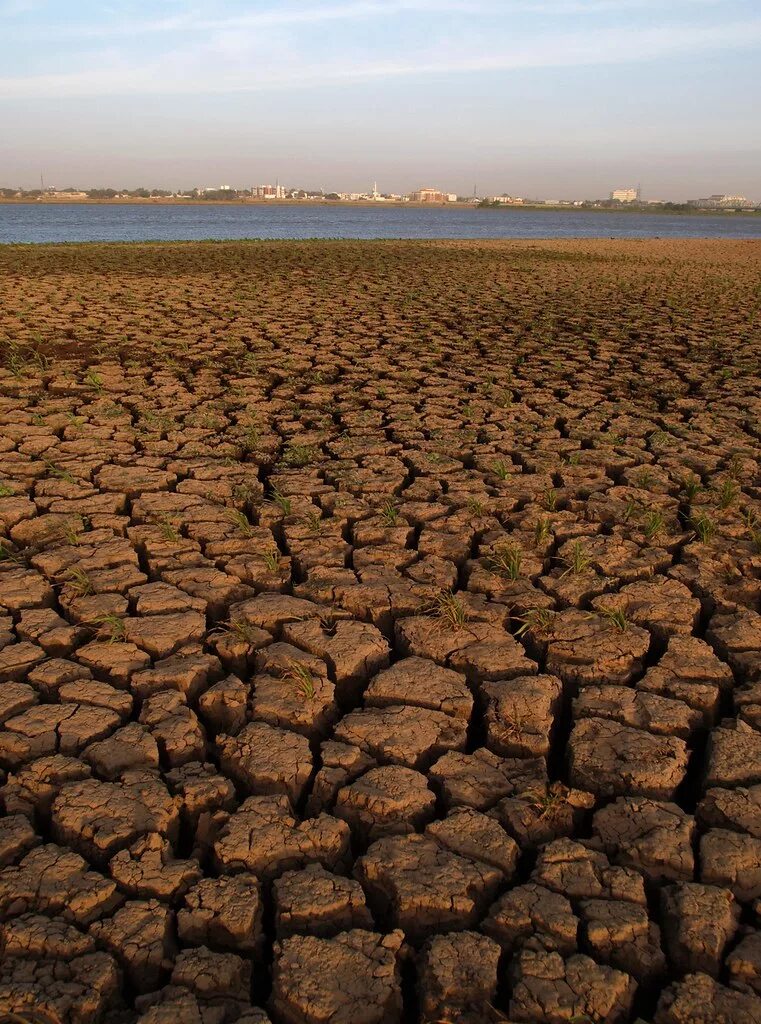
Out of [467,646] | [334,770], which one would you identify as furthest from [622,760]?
[334,770]

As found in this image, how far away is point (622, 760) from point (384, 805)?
548mm

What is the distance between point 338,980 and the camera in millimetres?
1186

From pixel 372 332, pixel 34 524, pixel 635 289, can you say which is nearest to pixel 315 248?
pixel 635 289

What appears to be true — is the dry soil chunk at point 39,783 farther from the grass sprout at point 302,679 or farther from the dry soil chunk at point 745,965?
the dry soil chunk at point 745,965

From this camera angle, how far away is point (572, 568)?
8.13 ft

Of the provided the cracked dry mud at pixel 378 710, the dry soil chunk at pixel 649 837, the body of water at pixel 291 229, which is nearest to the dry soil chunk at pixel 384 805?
the cracked dry mud at pixel 378 710

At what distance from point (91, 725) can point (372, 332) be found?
205 inches

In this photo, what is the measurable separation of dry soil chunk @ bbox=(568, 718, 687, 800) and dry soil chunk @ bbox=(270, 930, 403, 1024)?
61 cm

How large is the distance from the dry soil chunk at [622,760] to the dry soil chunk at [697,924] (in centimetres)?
29

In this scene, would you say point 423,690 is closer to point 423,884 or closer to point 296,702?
point 296,702

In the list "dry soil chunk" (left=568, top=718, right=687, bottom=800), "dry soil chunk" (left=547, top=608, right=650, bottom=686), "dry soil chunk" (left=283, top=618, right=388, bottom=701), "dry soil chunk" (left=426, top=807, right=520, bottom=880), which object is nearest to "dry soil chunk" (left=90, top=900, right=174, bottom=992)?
"dry soil chunk" (left=426, top=807, right=520, bottom=880)

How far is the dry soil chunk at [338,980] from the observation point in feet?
3.77

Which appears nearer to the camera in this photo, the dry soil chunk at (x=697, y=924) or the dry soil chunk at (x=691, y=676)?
the dry soil chunk at (x=697, y=924)

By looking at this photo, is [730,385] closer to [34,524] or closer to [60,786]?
[34,524]
